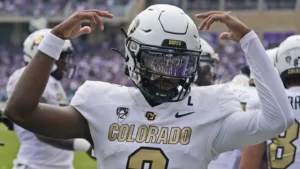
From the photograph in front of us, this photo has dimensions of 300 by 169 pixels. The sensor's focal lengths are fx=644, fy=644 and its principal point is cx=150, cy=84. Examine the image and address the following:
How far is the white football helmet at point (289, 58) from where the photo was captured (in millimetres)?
3383

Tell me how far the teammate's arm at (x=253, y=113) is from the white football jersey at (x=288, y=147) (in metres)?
0.93

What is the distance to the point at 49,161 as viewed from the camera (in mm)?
4234

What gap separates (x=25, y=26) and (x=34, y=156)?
33.5 m

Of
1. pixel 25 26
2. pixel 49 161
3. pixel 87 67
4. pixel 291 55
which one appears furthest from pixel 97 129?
pixel 25 26

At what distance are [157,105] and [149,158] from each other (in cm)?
22

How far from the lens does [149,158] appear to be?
2350mm

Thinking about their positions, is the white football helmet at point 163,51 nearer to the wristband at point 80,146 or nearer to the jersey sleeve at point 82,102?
the jersey sleeve at point 82,102

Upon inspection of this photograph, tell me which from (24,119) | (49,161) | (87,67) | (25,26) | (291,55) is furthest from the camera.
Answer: (25,26)

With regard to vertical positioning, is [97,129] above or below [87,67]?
above

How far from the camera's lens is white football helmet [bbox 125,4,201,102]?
2.38m

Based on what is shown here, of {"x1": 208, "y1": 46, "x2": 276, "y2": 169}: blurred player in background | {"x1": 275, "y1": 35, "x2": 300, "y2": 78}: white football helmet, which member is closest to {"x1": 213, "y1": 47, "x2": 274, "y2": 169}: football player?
{"x1": 208, "y1": 46, "x2": 276, "y2": 169}: blurred player in background

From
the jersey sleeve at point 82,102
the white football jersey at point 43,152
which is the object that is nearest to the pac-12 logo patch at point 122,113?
the jersey sleeve at point 82,102

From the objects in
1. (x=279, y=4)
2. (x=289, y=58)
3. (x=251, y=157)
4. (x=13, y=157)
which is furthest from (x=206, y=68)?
(x=279, y=4)

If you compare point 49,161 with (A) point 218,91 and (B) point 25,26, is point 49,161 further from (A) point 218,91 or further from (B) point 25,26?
(B) point 25,26
